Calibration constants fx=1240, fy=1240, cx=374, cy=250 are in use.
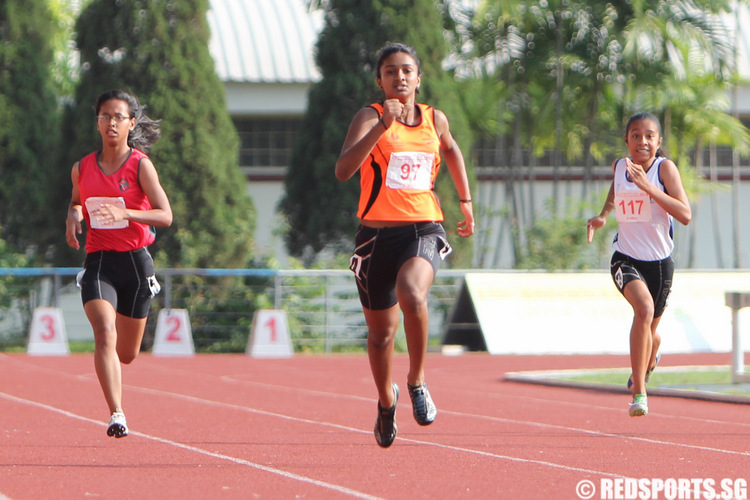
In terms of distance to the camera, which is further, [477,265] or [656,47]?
[477,265]

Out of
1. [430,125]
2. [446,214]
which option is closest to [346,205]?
[446,214]

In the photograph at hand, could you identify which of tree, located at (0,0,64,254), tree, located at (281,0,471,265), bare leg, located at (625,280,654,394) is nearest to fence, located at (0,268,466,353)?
tree, located at (281,0,471,265)

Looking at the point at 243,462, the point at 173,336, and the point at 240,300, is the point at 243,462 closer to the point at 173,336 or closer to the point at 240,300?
the point at 173,336

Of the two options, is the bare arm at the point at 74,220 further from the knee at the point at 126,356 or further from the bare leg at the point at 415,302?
the bare leg at the point at 415,302

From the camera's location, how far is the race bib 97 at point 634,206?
8820mm

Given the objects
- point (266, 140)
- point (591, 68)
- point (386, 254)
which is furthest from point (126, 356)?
point (266, 140)

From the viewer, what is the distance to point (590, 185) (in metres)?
28.9

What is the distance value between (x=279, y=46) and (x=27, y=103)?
832 centimetres

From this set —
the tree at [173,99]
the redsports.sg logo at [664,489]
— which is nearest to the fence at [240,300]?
the tree at [173,99]

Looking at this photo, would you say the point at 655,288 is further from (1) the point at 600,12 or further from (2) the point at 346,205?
(1) the point at 600,12

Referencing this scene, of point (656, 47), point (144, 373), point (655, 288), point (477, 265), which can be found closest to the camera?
point (655, 288)

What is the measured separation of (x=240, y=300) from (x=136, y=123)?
518 inches

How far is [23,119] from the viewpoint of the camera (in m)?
24.4

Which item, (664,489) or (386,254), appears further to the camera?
(386,254)
